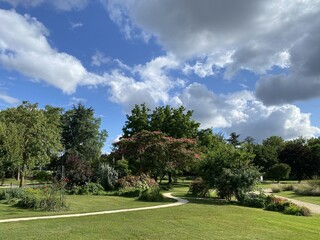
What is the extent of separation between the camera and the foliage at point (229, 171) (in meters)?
20.4

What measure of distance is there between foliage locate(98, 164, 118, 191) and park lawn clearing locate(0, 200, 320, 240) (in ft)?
38.0

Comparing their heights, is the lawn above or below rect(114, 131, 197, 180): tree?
below

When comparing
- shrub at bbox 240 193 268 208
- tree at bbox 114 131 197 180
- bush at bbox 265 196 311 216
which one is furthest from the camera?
tree at bbox 114 131 197 180

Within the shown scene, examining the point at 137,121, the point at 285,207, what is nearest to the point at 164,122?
the point at 137,121

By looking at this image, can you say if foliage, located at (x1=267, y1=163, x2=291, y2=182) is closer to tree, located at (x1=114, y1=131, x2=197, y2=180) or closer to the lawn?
tree, located at (x1=114, y1=131, x2=197, y2=180)

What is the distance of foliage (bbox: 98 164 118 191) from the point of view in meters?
25.4

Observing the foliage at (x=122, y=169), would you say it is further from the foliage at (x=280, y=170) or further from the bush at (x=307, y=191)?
the foliage at (x=280, y=170)

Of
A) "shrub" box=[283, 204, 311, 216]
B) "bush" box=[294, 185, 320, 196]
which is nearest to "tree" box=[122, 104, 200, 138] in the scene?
"bush" box=[294, 185, 320, 196]

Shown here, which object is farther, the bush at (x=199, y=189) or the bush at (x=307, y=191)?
the bush at (x=307, y=191)

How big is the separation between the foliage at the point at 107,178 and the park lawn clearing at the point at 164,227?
11.6 m

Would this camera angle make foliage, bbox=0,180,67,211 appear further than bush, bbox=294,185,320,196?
Result: No

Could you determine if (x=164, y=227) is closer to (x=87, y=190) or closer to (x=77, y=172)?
(x=87, y=190)

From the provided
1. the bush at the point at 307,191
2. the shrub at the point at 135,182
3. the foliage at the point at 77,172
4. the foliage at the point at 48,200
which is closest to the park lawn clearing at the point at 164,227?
the foliage at the point at 48,200

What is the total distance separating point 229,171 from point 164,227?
10.9m
